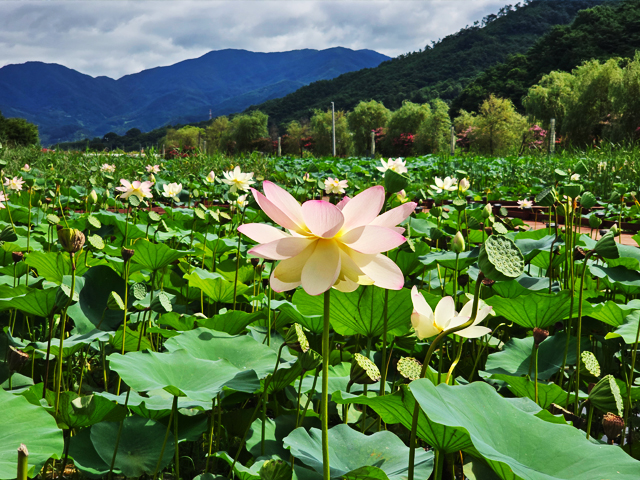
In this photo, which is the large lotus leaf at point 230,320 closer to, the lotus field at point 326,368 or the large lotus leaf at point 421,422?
the lotus field at point 326,368

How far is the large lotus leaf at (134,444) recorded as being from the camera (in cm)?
71

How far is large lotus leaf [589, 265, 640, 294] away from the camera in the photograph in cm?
132

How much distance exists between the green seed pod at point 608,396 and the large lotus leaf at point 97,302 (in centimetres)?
99

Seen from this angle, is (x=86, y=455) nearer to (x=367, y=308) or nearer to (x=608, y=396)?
(x=367, y=308)

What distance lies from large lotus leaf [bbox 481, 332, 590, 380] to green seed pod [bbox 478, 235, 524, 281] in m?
0.64

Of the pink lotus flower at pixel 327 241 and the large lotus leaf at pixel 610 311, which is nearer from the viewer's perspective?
the pink lotus flower at pixel 327 241

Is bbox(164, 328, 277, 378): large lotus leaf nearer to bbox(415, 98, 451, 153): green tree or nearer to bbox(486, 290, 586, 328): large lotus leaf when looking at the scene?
bbox(486, 290, 586, 328): large lotus leaf

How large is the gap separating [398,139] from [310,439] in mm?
24205

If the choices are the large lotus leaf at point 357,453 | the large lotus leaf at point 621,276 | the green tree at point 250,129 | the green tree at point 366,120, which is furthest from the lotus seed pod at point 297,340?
the green tree at point 250,129

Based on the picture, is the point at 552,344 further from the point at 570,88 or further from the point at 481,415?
the point at 570,88

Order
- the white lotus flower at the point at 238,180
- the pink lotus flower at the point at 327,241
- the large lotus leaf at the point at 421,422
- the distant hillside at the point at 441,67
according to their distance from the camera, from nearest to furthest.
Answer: the pink lotus flower at the point at 327,241, the large lotus leaf at the point at 421,422, the white lotus flower at the point at 238,180, the distant hillside at the point at 441,67

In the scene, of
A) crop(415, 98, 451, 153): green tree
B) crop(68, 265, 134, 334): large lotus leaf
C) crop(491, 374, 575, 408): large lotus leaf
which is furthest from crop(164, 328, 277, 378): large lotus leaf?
crop(415, 98, 451, 153): green tree

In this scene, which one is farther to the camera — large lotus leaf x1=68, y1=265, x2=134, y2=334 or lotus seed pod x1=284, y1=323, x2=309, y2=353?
large lotus leaf x1=68, y1=265, x2=134, y2=334

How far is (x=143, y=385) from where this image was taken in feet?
2.19
